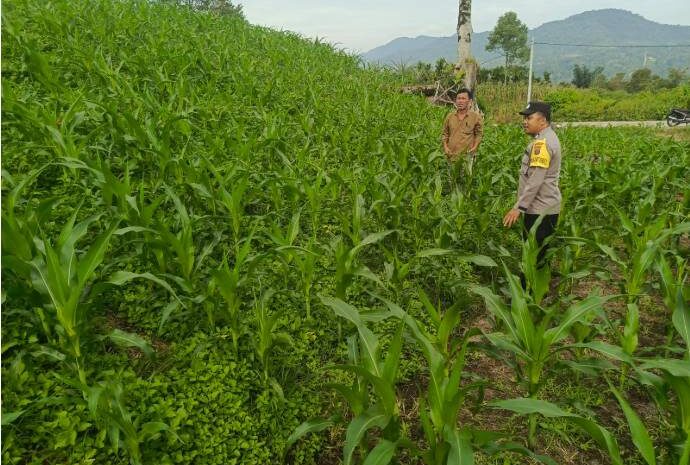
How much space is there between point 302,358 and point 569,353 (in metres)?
2.05

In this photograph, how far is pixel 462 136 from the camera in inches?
230

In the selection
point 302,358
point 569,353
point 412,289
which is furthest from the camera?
point 412,289

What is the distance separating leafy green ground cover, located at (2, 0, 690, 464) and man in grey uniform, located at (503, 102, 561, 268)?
0.40 m

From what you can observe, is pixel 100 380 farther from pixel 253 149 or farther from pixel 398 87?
pixel 398 87

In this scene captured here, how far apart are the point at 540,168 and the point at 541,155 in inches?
4.5

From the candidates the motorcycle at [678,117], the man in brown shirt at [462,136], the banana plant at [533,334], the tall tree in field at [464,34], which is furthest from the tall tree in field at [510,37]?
the banana plant at [533,334]

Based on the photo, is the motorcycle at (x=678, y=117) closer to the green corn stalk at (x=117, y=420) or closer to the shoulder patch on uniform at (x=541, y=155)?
the shoulder patch on uniform at (x=541, y=155)

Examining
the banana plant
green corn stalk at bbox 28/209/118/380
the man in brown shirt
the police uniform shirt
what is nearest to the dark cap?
the police uniform shirt

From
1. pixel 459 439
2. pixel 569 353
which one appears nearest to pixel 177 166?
pixel 459 439

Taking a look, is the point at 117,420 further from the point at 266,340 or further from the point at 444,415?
the point at 444,415

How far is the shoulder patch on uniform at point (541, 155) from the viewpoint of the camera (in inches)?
153

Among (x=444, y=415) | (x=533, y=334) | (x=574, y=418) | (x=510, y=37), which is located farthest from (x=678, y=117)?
(x=510, y=37)

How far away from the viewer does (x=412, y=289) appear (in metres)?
3.85

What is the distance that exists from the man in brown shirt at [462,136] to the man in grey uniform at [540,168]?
1.66 m
